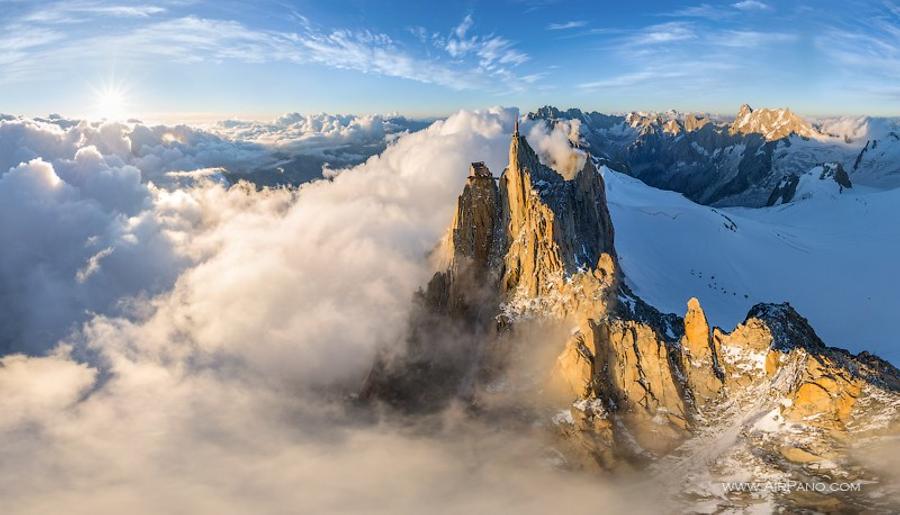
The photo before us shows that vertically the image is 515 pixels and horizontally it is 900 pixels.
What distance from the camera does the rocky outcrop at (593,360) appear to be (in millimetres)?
64056

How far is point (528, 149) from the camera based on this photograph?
112 m

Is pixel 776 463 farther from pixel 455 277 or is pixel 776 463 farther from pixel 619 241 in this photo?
pixel 619 241

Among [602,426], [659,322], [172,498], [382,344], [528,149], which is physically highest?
[528,149]

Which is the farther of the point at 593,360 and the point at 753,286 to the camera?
the point at 753,286

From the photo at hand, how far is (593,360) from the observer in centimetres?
7844

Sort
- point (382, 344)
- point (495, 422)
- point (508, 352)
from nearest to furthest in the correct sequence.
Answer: point (495, 422)
point (508, 352)
point (382, 344)

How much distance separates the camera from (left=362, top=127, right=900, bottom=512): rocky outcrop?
64056 mm

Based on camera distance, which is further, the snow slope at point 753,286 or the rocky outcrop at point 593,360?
the snow slope at point 753,286

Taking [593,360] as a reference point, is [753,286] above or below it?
below

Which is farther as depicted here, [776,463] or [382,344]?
[382,344]

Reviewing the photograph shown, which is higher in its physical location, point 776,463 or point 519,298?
point 519,298

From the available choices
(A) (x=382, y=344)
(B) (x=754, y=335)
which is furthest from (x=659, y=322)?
(A) (x=382, y=344)

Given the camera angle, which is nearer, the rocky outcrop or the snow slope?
the rocky outcrop

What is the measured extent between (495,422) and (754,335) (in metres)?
44.4
